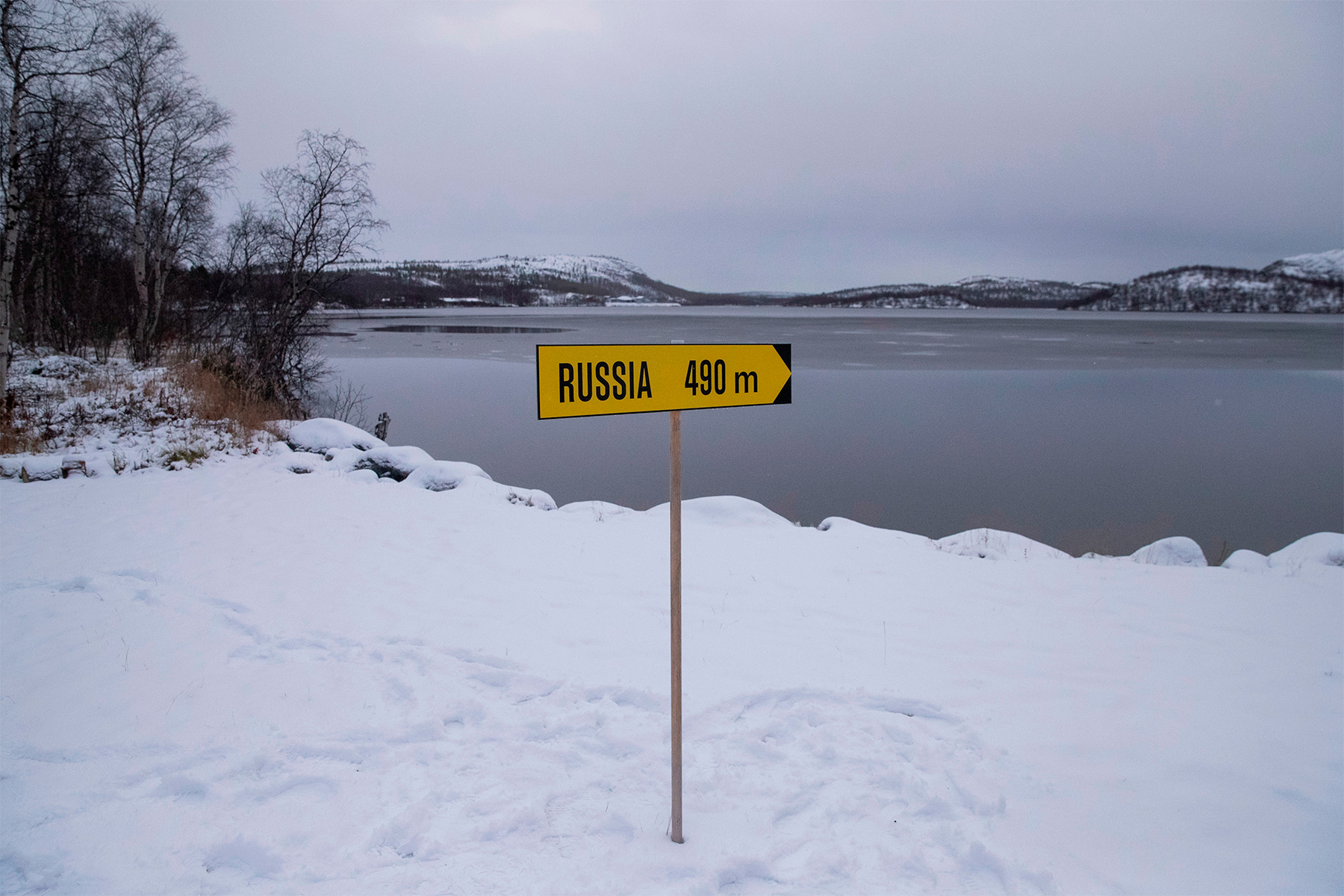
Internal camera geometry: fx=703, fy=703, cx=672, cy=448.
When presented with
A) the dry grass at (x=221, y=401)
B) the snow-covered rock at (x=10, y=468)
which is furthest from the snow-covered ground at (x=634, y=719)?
the dry grass at (x=221, y=401)

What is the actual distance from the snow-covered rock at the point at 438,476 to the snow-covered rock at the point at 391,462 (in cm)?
36

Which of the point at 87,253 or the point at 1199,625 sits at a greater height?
the point at 87,253

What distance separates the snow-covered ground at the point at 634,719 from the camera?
8.91 ft

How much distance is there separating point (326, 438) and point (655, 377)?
10.4 m

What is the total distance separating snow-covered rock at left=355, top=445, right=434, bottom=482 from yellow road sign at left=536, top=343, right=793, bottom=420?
822cm

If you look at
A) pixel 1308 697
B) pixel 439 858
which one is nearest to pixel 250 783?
pixel 439 858

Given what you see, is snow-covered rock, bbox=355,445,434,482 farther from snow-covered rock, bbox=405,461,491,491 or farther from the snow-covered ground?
the snow-covered ground

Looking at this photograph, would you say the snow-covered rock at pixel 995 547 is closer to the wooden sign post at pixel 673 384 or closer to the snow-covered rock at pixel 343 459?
the wooden sign post at pixel 673 384

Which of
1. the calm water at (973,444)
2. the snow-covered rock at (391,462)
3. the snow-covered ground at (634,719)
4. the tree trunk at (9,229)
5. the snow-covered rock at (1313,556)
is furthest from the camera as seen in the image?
the calm water at (973,444)

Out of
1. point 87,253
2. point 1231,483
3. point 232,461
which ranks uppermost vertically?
point 87,253

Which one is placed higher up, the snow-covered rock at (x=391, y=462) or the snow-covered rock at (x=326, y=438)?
the snow-covered rock at (x=326, y=438)

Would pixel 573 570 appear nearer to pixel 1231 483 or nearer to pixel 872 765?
pixel 872 765

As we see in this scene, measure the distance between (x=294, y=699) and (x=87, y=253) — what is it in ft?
96.2

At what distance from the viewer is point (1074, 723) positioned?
3.83 m
